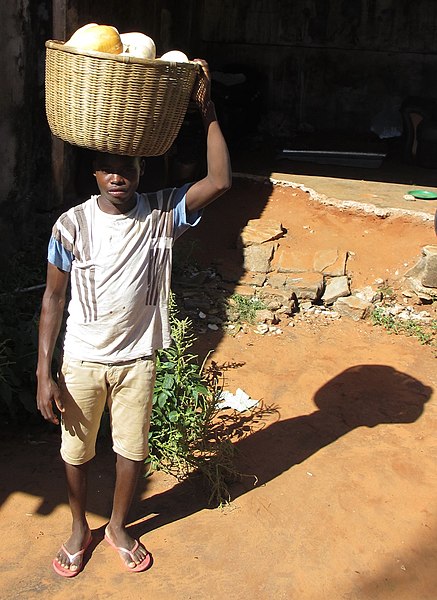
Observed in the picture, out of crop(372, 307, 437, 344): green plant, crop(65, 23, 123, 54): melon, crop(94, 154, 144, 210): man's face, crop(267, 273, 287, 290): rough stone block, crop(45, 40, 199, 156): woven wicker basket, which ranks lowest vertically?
crop(372, 307, 437, 344): green plant

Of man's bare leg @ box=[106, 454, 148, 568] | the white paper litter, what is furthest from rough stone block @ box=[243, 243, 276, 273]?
man's bare leg @ box=[106, 454, 148, 568]

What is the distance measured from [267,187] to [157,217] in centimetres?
669

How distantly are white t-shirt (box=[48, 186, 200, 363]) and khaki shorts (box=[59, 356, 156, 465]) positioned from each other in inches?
2.4

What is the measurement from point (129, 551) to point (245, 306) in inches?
129

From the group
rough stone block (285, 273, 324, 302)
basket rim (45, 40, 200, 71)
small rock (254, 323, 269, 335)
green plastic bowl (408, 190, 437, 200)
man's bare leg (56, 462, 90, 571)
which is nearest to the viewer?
basket rim (45, 40, 200, 71)

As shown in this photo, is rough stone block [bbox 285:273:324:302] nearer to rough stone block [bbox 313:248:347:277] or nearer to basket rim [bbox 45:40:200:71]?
rough stone block [bbox 313:248:347:277]

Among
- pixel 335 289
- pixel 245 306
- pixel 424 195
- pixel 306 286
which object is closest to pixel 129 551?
pixel 245 306

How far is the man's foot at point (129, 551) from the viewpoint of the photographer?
3.12 meters

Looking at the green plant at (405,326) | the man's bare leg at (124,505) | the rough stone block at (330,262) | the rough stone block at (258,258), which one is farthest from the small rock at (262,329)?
the man's bare leg at (124,505)

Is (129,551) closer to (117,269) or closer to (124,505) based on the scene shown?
(124,505)

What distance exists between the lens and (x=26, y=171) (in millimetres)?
6449

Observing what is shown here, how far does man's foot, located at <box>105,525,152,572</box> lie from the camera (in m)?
A: 3.12

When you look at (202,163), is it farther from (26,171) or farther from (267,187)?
Answer: (26,171)

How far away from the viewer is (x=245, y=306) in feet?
20.3
